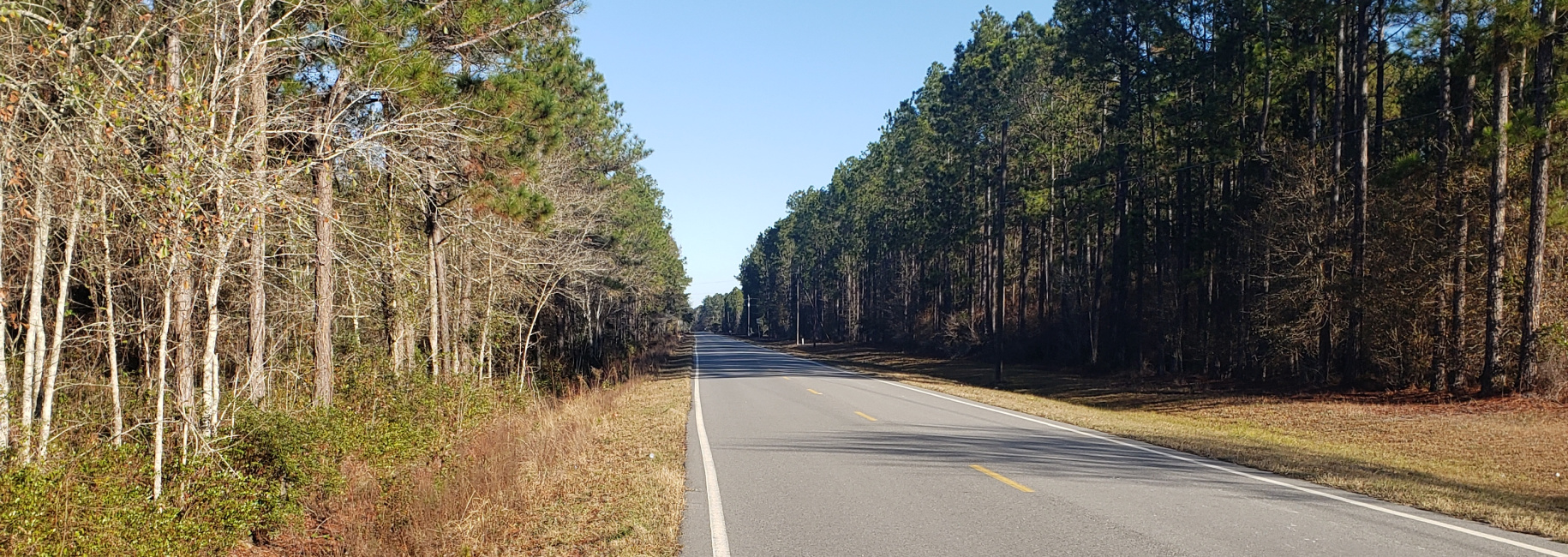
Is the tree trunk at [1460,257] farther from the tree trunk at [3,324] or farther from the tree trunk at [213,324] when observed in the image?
the tree trunk at [3,324]

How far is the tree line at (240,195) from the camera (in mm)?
7164

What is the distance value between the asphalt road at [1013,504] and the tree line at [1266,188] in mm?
12548

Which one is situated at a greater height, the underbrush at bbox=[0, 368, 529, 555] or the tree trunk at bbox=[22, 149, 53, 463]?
the tree trunk at bbox=[22, 149, 53, 463]

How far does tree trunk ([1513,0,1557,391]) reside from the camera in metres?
19.4

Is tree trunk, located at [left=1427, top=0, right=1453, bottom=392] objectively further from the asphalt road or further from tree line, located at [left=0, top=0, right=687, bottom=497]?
tree line, located at [left=0, top=0, right=687, bottom=497]

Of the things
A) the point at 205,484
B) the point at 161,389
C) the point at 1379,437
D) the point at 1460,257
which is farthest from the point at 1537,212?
the point at 161,389

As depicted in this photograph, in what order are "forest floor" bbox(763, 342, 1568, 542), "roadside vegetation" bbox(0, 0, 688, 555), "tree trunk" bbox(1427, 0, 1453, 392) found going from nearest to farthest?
"roadside vegetation" bbox(0, 0, 688, 555) < "forest floor" bbox(763, 342, 1568, 542) < "tree trunk" bbox(1427, 0, 1453, 392)

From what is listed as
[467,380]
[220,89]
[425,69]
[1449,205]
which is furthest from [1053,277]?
[220,89]

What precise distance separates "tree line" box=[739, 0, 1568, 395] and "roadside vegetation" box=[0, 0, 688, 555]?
750 inches

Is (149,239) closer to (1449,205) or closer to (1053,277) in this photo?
(1449,205)

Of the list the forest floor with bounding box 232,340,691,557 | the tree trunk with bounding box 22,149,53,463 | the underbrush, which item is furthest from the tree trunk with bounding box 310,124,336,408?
the tree trunk with bounding box 22,149,53,463

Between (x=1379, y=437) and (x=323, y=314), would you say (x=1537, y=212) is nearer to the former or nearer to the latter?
A: (x=1379, y=437)

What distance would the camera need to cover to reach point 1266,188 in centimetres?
2744

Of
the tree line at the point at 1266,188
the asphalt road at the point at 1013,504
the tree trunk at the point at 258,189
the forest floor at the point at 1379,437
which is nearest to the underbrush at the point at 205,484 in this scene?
the tree trunk at the point at 258,189
